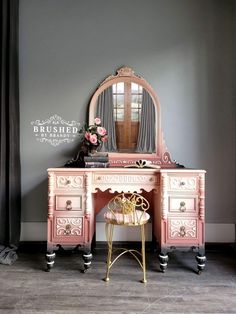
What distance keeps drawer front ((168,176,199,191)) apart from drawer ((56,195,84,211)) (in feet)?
2.56

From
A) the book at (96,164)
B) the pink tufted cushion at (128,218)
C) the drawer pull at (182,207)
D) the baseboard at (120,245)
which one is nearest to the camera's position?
the pink tufted cushion at (128,218)

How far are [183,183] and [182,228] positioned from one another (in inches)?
15.0

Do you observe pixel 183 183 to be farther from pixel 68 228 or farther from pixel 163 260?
pixel 68 228

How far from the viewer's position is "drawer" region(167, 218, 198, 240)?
216 cm

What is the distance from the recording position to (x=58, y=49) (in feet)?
9.11

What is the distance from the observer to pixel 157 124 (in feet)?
9.02

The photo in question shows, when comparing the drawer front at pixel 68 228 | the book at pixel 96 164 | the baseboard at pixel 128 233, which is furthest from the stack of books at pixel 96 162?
the baseboard at pixel 128 233

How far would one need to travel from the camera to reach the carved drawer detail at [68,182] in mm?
2182

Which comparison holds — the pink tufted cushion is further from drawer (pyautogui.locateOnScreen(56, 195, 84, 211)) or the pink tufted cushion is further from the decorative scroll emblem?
the decorative scroll emblem

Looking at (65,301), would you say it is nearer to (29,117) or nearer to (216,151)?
(29,117)

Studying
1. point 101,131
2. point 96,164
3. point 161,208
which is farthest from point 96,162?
point 161,208

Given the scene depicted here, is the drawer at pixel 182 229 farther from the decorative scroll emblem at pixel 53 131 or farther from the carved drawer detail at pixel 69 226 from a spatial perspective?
the decorative scroll emblem at pixel 53 131

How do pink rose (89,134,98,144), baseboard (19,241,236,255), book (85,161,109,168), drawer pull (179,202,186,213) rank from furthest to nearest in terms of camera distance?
baseboard (19,241,236,255) → pink rose (89,134,98,144) → book (85,161,109,168) → drawer pull (179,202,186,213)

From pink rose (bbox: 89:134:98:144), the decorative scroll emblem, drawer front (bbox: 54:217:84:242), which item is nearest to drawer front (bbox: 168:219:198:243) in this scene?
drawer front (bbox: 54:217:84:242)
